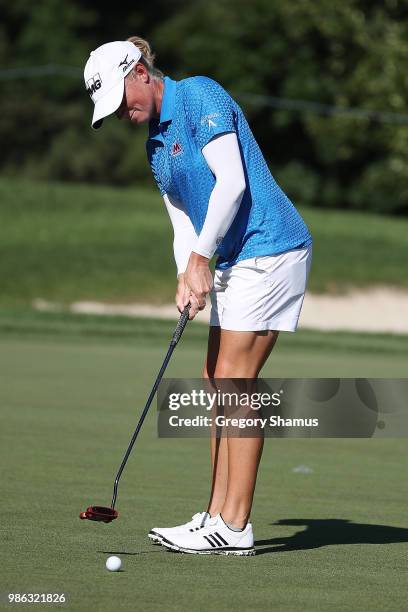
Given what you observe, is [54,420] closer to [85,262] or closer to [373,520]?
[373,520]

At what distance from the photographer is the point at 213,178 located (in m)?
5.57

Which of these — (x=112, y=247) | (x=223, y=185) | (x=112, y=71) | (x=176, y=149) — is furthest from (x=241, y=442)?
(x=112, y=247)

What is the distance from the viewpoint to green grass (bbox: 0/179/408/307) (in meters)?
31.2

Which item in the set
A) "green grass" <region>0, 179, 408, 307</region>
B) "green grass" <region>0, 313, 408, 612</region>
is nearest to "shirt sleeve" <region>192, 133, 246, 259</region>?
"green grass" <region>0, 313, 408, 612</region>

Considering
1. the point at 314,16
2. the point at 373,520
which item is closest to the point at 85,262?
the point at 314,16

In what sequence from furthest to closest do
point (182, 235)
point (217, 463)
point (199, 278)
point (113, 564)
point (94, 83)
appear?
1. point (182, 235)
2. point (217, 463)
3. point (94, 83)
4. point (199, 278)
5. point (113, 564)

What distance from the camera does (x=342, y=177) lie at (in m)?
51.9

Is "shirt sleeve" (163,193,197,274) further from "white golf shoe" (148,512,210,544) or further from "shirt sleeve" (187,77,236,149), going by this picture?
"white golf shoe" (148,512,210,544)

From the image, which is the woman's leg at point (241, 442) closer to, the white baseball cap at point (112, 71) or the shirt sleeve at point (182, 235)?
the shirt sleeve at point (182, 235)

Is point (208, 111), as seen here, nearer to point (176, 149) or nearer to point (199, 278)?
point (176, 149)

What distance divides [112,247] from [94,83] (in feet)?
99.3

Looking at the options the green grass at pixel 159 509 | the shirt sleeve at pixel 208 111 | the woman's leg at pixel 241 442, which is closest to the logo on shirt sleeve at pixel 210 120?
the shirt sleeve at pixel 208 111

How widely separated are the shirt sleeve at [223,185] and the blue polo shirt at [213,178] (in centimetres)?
10

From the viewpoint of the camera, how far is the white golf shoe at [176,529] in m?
5.54
